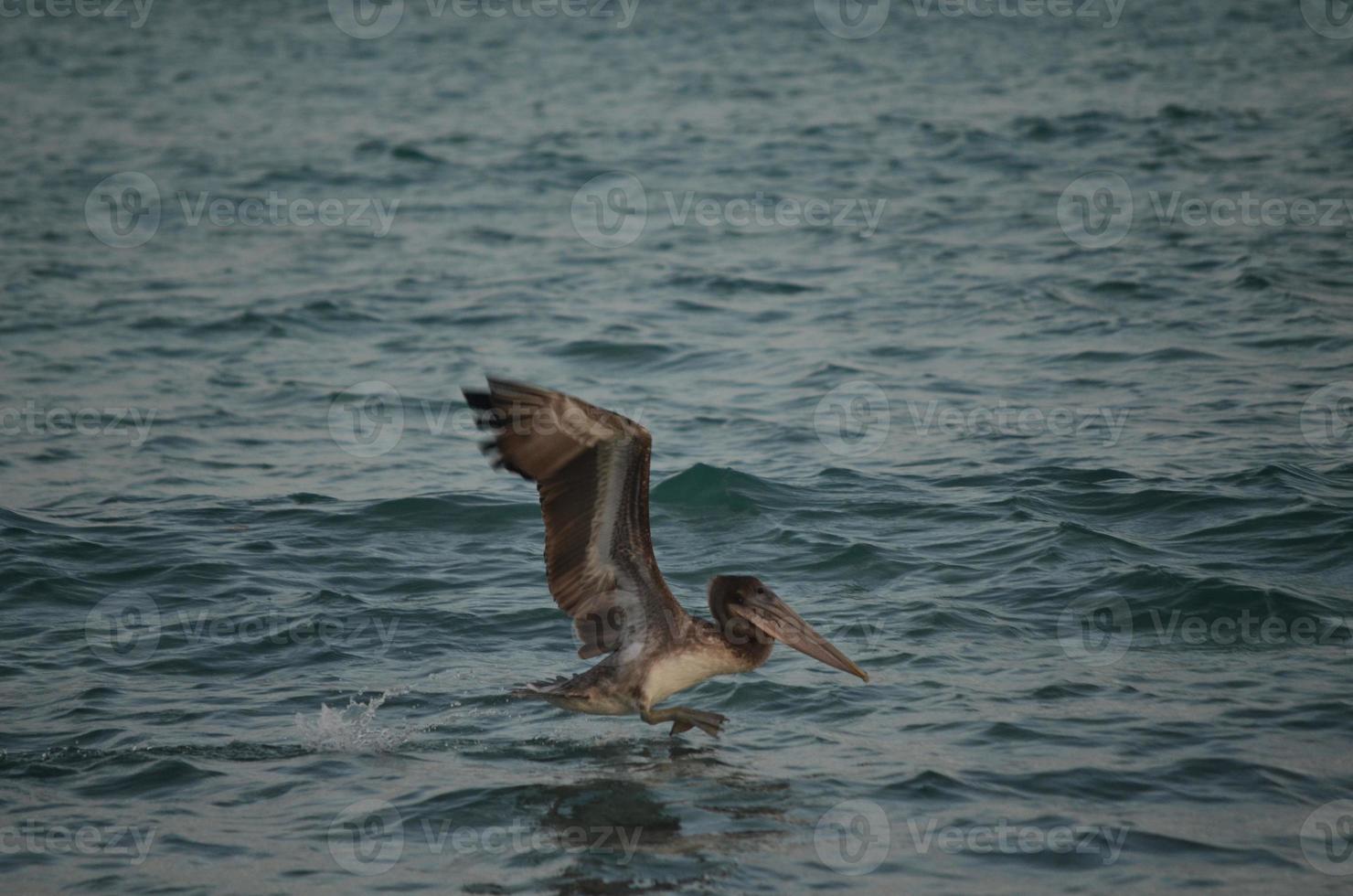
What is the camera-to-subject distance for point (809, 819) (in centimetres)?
698

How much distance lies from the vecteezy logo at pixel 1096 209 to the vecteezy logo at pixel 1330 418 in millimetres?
5310

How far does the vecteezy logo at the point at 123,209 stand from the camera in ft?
66.5

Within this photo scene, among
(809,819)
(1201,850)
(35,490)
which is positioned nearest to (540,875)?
(809,819)

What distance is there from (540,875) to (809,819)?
126cm

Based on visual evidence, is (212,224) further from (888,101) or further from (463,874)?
(463,874)

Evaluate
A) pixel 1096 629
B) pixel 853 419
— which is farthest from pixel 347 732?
pixel 853 419

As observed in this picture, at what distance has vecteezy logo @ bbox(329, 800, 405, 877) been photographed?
264 inches
